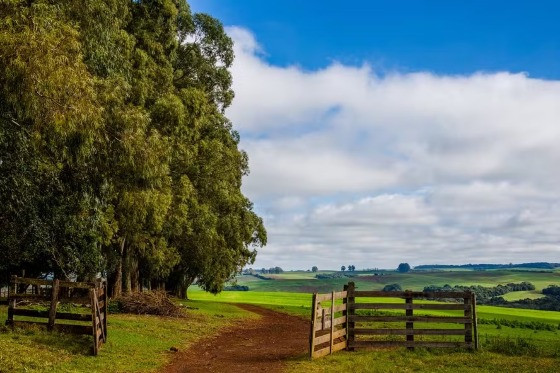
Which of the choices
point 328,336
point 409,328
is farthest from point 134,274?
point 409,328

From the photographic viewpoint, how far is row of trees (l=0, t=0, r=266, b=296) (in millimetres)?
13961

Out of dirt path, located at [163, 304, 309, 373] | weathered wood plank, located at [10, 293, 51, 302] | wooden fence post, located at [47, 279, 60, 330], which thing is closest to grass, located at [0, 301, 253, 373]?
wooden fence post, located at [47, 279, 60, 330]

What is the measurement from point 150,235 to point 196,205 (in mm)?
3845

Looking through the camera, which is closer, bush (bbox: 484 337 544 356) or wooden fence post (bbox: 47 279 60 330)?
wooden fence post (bbox: 47 279 60 330)

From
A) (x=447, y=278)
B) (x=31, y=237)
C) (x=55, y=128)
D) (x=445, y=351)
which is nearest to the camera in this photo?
(x=55, y=128)

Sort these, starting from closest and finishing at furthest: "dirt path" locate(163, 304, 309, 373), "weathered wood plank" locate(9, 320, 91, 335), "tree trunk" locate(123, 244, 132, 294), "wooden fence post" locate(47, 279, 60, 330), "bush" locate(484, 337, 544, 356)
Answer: "dirt path" locate(163, 304, 309, 373), "weathered wood plank" locate(9, 320, 91, 335), "wooden fence post" locate(47, 279, 60, 330), "bush" locate(484, 337, 544, 356), "tree trunk" locate(123, 244, 132, 294)

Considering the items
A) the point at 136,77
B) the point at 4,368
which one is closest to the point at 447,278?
the point at 136,77

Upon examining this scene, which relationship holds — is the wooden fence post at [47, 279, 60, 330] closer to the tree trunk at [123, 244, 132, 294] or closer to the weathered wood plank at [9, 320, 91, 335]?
the weathered wood plank at [9, 320, 91, 335]

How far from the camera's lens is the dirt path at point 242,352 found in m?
15.2

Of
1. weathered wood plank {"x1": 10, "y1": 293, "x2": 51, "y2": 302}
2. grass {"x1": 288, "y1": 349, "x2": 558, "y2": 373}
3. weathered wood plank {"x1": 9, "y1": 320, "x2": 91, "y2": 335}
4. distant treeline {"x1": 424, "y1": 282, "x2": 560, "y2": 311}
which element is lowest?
distant treeline {"x1": 424, "y1": 282, "x2": 560, "y2": 311}

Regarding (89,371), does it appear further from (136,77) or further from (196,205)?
(196,205)

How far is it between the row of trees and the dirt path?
6.67 m

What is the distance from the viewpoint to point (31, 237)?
73.9 ft

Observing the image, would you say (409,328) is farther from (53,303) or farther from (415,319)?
(53,303)
